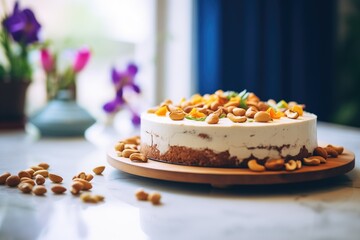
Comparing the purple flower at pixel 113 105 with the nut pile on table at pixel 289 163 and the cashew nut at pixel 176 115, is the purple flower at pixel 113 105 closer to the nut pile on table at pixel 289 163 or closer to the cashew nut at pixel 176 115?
the cashew nut at pixel 176 115

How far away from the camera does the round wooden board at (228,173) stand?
1.26 meters

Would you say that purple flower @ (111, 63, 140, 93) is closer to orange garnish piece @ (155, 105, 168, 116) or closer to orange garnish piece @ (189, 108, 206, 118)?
orange garnish piece @ (155, 105, 168, 116)

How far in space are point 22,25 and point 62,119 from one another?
384 millimetres

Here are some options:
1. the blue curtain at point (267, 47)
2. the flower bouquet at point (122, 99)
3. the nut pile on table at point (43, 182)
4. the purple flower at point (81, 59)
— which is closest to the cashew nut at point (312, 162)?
the nut pile on table at point (43, 182)

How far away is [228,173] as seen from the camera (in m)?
1.27

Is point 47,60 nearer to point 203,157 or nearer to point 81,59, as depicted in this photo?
point 81,59

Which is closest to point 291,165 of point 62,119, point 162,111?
point 162,111

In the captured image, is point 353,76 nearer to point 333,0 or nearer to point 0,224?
point 333,0

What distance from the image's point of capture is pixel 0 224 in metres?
1.09

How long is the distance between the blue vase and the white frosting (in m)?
0.88

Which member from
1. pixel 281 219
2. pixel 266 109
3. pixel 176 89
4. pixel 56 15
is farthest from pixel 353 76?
pixel 281 219

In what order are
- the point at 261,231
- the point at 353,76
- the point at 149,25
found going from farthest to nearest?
the point at 353,76, the point at 149,25, the point at 261,231

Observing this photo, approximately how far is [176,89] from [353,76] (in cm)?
103

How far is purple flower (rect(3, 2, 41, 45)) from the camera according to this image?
2.19 m
